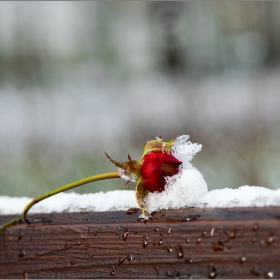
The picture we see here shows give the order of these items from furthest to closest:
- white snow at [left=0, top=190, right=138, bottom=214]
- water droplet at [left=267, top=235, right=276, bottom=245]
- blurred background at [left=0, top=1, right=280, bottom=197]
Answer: blurred background at [left=0, top=1, right=280, bottom=197], white snow at [left=0, top=190, right=138, bottom=214], water droplet at [left=267, top=235, right=276, bottom=245]

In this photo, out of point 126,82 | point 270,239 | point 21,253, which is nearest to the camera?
point 270,239

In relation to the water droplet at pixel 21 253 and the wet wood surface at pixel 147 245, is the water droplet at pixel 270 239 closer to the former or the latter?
the wet wood surface at pixel 147 245

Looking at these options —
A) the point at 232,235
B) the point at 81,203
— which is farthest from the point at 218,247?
the point at 81,203

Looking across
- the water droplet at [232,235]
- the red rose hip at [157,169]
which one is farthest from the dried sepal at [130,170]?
the water droplet at [232,235]

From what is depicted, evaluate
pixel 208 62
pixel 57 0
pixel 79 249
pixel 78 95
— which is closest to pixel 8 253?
pixel 79 249

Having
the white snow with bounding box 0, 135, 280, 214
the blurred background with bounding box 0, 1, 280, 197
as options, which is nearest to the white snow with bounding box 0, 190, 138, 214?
the white snow with bounding box 0, 135, 280, 214

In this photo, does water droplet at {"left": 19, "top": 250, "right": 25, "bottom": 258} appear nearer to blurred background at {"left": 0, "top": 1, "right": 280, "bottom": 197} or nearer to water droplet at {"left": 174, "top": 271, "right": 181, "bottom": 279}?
water droplet at {"left": 174, "top": 271, "right": 181, "bottom": 279}

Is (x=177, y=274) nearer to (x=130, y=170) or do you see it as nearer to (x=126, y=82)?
(x=130, y=170)
